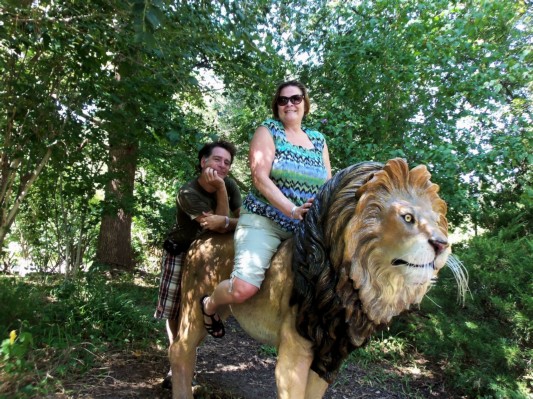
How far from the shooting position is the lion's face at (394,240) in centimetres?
170

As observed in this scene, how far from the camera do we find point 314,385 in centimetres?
222

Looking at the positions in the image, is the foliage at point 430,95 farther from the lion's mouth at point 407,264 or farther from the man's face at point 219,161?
the lion's mouth at point 407,264

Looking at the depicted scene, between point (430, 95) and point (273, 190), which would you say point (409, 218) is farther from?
point (430, 95)

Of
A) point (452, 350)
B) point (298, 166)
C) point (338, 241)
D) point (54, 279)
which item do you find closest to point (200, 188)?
point (298, 166)

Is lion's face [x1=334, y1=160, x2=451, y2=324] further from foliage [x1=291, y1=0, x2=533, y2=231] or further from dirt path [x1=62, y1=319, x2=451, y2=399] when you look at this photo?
foliage [x1=291, y1=0, x2=533, y2=231]

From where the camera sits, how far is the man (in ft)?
8.82

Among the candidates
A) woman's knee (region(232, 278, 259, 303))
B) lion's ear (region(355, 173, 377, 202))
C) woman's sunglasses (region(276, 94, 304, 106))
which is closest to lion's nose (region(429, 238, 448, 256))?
lion's ear (region(355, 173, 377, 202))

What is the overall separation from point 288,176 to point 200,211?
748 mm

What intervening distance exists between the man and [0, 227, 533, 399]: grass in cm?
89

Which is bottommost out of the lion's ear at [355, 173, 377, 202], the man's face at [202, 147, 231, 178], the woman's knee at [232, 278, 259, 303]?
the woman's knee at [232, 278, 259, 303]

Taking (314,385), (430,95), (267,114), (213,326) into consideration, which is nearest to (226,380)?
(213,326)

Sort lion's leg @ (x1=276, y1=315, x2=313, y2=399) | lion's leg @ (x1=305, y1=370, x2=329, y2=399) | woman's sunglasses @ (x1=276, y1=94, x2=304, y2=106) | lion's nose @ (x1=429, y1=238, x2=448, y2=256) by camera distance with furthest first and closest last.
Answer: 1. woman's sunglasses @ (x1=276, y1=94, x2=304, y2=106)
2. lion's leg @ (x1=305, y1=370, x2=329, y2=399)
3. lion's leg @ (x1=276, y1=315, x2=313, y2=399)
4. lion's nose @ (x1=429, y1=238, x2=448, y2=256)

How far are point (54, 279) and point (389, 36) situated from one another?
5.92 m

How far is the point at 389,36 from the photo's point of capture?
477 cm
